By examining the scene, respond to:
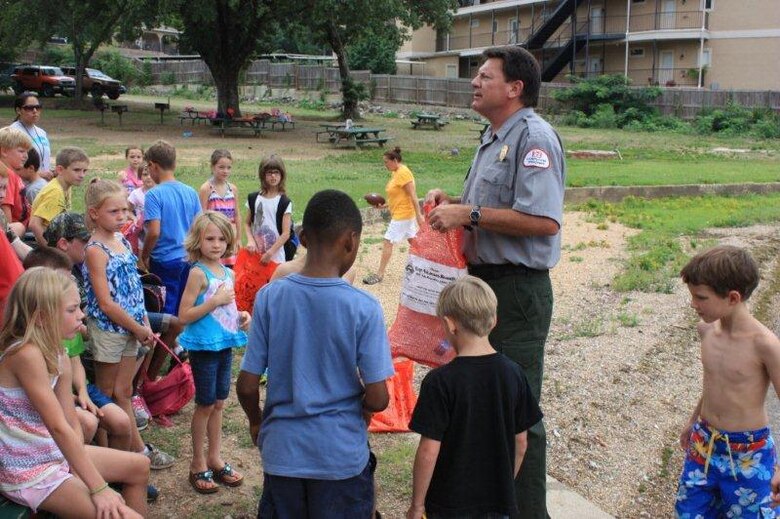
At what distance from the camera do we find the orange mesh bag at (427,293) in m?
4.25

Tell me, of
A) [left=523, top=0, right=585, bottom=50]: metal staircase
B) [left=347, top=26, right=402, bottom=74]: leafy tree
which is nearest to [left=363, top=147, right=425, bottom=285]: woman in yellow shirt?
[left=523, top=0, right=585, bottom=50]: metal staircase

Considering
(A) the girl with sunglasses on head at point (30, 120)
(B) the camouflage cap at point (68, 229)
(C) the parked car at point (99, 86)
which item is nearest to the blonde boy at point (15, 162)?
(B) the camouflage cap at point (68, 229)

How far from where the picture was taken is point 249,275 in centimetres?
718

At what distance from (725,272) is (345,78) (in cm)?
3371

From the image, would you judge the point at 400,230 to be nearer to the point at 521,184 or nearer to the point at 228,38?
the point at 521,184

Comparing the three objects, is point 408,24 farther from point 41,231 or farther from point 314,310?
point 314,310

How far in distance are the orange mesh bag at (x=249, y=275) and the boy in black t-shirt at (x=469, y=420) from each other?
3.78 meters

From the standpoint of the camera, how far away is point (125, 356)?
470 cm

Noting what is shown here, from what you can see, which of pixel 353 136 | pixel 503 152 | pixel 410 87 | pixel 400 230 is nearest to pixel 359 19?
pixel 353 136

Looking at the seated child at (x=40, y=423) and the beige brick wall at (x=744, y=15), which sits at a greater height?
the beige brick wall at (x=744, y=15)

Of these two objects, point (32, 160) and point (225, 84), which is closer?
point (32, 160)

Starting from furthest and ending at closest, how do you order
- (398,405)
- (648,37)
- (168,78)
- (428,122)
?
(168,78) < (648,37) < (428,122) < (398,405)

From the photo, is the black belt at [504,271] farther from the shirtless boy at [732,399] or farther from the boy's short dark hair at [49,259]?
the boy's short dark hair at [49,259]

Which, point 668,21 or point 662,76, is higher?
point 668,21
